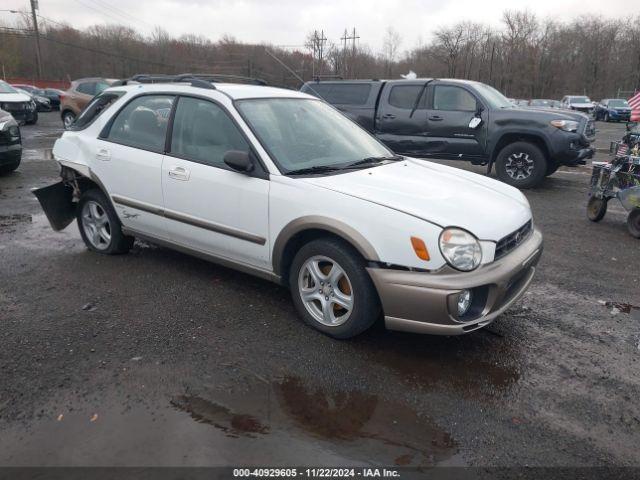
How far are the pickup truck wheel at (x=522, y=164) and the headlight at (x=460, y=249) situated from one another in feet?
21.5

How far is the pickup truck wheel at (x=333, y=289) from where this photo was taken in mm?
3207

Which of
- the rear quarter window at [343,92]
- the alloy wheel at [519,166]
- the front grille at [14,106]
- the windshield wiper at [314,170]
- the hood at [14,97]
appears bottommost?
the alloy wheel at [519,166]

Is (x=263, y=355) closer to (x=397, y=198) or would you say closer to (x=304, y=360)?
(x=304, y=360)

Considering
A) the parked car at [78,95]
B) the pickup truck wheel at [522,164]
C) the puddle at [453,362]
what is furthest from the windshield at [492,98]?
the parked car at [78,95]

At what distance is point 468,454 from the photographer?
2424 mm

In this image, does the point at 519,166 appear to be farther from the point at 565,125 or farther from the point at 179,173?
the point at 179,173

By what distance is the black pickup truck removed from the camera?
876 cm

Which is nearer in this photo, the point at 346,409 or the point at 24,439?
the point at 24,439

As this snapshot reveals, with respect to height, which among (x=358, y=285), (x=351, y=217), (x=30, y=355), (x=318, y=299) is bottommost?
(x=30, y=355)

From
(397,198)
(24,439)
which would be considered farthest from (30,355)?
(397,198)

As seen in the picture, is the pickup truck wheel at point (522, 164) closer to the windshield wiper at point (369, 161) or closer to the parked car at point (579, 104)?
the windshield wiper at point (369, 161)

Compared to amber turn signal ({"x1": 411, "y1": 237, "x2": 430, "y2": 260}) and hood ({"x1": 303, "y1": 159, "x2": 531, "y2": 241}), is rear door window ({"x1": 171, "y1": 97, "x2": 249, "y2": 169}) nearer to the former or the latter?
hood ({"x1": 303, "y1": 159, "x2": 531, "y2": 241})

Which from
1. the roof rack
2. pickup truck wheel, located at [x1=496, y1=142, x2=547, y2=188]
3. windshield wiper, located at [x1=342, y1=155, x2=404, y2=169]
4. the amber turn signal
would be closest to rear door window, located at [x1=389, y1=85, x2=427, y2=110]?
pickup truck wheel, located at [x1=496, y1=142, x2=547, y2=188]

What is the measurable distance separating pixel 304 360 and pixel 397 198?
1.20 m
